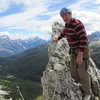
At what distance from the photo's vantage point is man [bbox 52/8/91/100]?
11.6 m

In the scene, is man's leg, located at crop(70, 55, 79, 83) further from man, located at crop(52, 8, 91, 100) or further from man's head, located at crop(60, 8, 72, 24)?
man's head, located at crop(60, 8, 72, 24)

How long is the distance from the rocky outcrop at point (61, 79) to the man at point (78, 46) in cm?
58

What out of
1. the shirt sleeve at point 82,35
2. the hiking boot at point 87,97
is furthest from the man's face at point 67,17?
the hiking boot at point 87,97

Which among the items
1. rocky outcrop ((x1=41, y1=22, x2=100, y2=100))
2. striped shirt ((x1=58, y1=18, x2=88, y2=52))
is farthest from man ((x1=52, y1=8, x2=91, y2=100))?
rocky outcrop ((x1=41, y1=22, x2=100, y2=100))

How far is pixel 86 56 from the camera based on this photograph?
12430 mm

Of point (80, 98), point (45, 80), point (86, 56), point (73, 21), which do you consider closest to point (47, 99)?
point (45, 80)

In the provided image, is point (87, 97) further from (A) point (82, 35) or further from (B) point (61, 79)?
(A) point (82, 35)

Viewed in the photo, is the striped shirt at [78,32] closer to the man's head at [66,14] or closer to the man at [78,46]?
the man at [78,46]

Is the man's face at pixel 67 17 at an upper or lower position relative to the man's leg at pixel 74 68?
upper

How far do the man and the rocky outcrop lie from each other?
581mm

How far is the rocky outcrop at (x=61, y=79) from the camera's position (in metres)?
13.6

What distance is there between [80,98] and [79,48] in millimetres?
3199

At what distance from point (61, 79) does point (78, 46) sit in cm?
299

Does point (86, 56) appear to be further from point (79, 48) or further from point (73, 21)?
point (73, 21)
